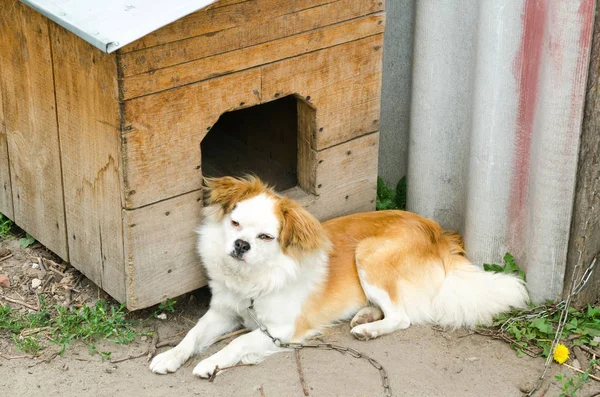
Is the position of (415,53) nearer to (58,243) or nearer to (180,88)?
(180,88)

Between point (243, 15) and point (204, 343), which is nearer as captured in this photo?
point (243, 15)

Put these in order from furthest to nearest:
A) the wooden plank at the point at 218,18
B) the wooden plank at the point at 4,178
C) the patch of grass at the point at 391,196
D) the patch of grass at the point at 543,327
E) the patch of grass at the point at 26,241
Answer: the patch of grass at the point at 391,196, the patch of grass at the point at 26,241, the wooden plank at the point at 4,178, the patch of grass at the point at 543,327, the wooden plank at the point at 218,18

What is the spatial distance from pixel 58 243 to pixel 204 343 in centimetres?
95

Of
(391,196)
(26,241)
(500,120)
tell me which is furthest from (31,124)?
(500,120)

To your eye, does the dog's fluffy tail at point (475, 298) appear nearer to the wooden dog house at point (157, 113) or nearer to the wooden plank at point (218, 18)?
the wooden dog house at point (157, 113)

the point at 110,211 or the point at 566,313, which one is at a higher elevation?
the point at 110,211

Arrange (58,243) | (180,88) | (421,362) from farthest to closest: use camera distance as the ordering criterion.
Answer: (58,243) < (421,362) < (180,88)

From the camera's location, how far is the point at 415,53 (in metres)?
4.88

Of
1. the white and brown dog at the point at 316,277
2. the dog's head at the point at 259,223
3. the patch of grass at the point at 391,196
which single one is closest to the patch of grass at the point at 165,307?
the white and brown dog at the point at 316,277

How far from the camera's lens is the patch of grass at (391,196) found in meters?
5.29

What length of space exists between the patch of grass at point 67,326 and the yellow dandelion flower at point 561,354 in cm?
191

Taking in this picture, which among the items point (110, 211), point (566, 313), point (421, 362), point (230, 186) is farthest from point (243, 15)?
point (566, 313)

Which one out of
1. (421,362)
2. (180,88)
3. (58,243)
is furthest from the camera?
(58,243)


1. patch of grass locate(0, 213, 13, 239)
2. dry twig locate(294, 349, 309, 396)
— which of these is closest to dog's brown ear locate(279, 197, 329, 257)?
dry twig locate(294, 349, 309, 396)
